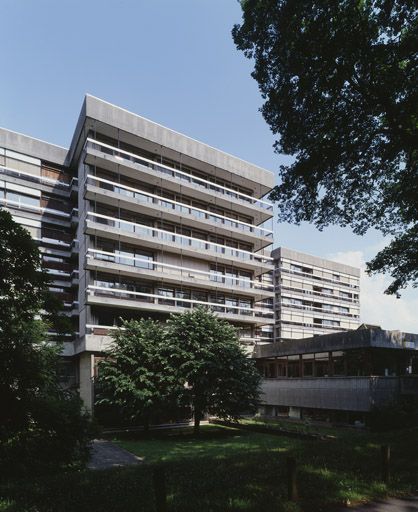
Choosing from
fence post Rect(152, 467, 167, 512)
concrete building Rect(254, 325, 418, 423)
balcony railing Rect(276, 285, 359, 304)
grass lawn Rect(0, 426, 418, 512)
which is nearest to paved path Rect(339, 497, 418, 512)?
grass lawn Rect(0, 426, 418, 512)

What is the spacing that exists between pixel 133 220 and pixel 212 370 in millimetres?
19034

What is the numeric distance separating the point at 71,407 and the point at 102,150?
32.0m

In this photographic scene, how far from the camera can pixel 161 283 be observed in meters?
42.4

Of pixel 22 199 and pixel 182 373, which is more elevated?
pixel 22 199

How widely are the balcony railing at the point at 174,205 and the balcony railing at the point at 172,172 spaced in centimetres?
277

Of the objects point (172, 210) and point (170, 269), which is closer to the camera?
point (172, 210)

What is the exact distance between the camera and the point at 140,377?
29.1m

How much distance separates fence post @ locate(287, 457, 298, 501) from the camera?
8719mm

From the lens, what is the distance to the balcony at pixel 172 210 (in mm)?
38938

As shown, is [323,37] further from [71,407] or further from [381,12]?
[71,407]

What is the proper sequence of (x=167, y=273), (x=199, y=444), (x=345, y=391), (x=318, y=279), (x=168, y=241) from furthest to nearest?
(x=318, y=279)
(x=168, y=241)
(x=167, y=273)
(x=345, y=391)
(x=199, y=444)

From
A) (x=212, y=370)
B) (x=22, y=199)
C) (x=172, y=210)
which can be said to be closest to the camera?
(x=212, y=370)

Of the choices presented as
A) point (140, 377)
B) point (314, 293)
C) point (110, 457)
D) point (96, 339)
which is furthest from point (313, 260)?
point (110, 457)

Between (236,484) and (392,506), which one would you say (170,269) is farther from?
(392,506)
